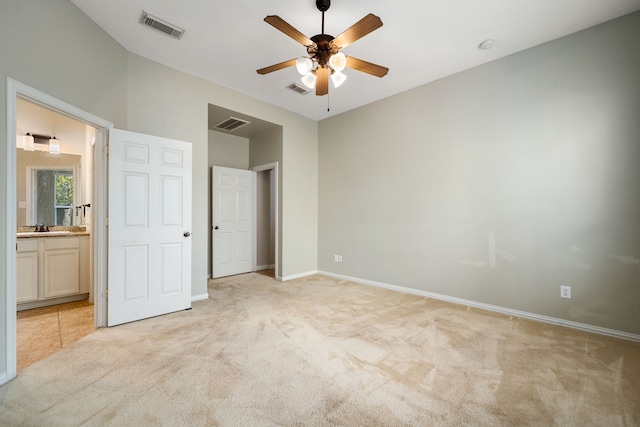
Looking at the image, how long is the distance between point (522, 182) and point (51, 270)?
5840mm

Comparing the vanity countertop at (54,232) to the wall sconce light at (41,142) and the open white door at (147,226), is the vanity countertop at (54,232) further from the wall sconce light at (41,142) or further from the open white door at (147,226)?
the open white door at (147,226)

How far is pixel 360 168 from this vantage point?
15.1ft

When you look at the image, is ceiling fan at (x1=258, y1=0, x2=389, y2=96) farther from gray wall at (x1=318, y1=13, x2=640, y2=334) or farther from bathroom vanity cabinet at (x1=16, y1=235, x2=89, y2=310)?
Answer: bathroom vanity cabinet at (x1=16, y1=235, x2=89, y2=310)

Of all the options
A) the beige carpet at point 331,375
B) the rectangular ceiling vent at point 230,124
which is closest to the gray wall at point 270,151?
the rectangular ceiling vent at point 230,124

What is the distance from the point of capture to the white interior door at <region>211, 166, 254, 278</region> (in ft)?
16.2

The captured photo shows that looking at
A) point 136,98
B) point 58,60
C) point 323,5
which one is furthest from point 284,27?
point 136,98

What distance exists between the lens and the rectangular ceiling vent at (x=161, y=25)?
2.55 meters

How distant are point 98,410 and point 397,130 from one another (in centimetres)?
434

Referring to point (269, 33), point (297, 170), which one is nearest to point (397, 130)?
point (297, 170)

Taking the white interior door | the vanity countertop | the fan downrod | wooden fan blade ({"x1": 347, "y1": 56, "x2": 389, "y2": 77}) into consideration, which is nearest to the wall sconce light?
the vanity countertop

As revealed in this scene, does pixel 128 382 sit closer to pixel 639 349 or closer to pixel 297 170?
pixel 297 170

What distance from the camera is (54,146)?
152 inches

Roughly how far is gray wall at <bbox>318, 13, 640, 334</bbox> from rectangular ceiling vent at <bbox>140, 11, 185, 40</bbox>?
2.88 m

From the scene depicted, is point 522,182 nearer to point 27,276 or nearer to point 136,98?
point 136,98
